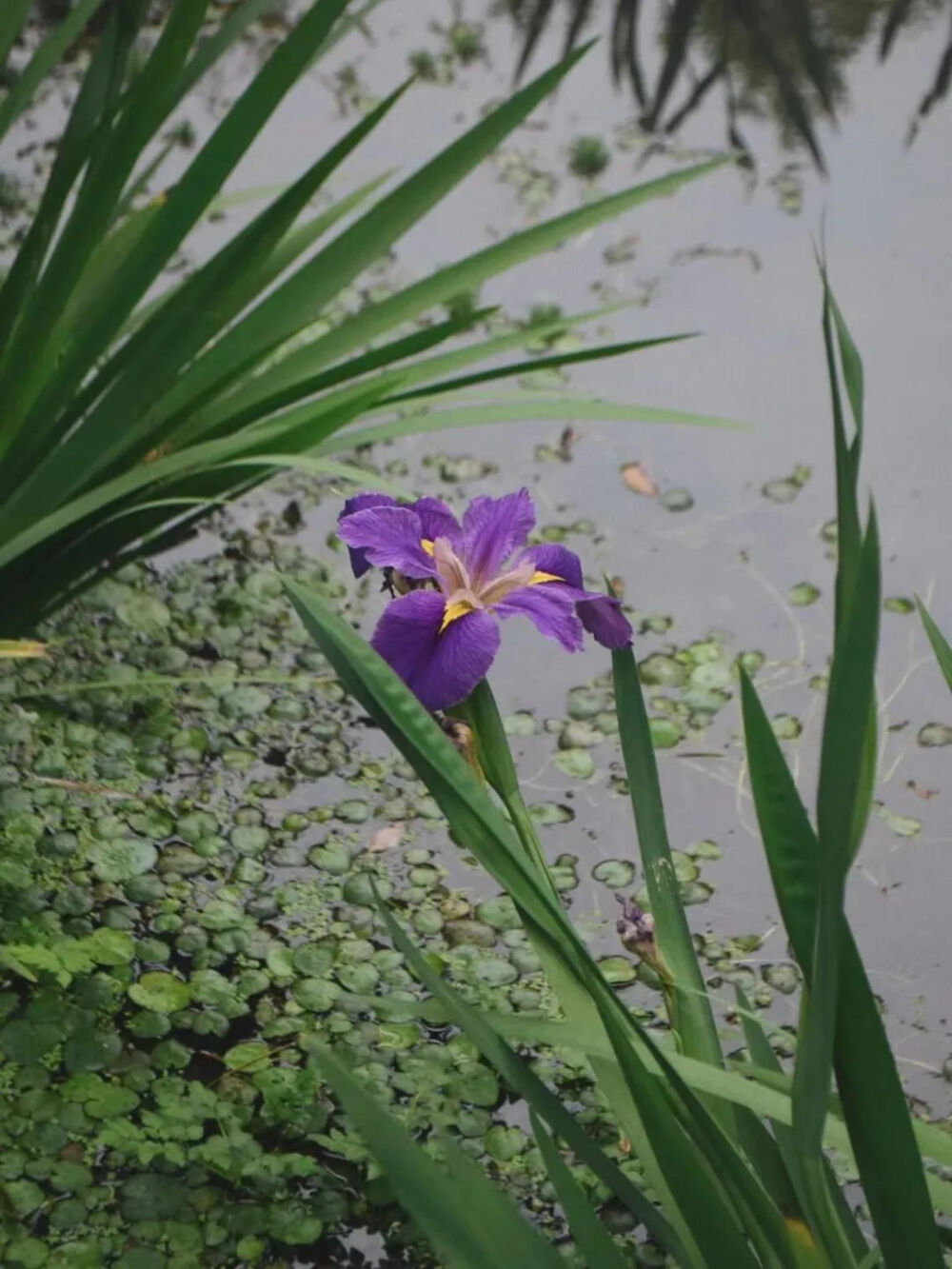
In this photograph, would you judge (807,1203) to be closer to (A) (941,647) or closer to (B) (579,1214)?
(B) (579,1214)

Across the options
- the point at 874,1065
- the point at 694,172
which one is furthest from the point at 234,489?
the point at 874,1065

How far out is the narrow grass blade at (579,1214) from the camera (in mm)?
980

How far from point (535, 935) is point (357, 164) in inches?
104

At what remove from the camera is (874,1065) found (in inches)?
33.6

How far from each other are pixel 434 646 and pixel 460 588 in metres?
0.08

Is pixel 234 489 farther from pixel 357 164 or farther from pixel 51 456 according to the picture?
pixel 357 164

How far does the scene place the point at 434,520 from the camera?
1038mm

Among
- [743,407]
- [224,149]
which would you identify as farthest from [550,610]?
[743,407]

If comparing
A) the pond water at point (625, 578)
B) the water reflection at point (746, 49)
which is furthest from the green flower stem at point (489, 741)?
the water reflection at point (746, 49)

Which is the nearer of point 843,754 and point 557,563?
point 843,754

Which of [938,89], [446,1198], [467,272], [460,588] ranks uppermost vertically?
[938,89]

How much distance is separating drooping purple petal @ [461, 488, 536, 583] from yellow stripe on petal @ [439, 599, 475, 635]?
0.05 m

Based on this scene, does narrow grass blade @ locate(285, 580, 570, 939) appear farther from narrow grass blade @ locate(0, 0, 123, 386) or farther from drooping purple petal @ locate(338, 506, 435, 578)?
narrow grass blade @ locate(0, 0, 123, 386)

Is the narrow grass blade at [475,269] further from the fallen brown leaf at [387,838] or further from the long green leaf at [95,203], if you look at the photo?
the fallen brown leaf at [387,838]
